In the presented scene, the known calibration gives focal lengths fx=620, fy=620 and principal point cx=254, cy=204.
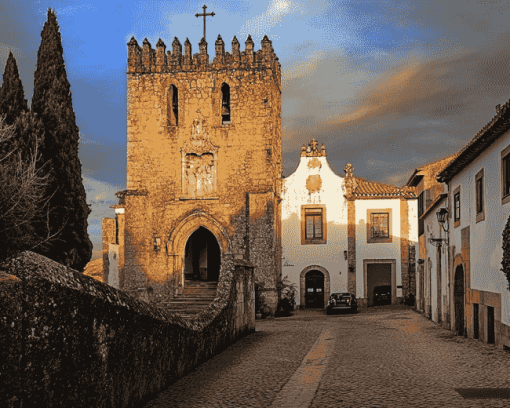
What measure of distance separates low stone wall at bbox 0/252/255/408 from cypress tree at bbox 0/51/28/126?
34.6 feet

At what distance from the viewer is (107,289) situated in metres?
6.67

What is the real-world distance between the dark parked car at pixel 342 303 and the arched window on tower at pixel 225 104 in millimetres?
10324

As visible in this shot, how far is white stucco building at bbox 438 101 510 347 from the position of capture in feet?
41.6

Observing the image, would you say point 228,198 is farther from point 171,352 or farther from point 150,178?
point 171,352

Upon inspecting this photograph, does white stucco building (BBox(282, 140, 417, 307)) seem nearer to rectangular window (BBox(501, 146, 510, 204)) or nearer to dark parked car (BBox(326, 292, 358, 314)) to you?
dark parked car (BBox(326, 292, 358, 314))

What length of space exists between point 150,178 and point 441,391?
79.0 feet

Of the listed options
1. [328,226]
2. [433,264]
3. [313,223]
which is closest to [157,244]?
[313,223]

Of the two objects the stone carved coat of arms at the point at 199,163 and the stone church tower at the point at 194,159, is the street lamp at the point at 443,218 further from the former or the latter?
the stone carved coat of arms at the point at 199,163

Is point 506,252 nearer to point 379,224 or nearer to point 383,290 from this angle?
point 379,224

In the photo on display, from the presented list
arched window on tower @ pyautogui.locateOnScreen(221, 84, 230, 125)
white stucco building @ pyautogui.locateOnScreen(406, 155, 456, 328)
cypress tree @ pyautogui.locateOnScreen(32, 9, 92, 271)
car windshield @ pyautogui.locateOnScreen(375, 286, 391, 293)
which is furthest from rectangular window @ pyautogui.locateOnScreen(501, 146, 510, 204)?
car windshield @ pyautogui.locateOnScreen(375, 286, 391, 293)

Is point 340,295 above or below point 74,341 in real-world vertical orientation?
below

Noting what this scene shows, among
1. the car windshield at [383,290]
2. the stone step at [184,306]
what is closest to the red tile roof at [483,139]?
the stone step at [184,306]

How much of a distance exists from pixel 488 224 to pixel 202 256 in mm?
21219

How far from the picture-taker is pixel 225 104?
31.8 m
